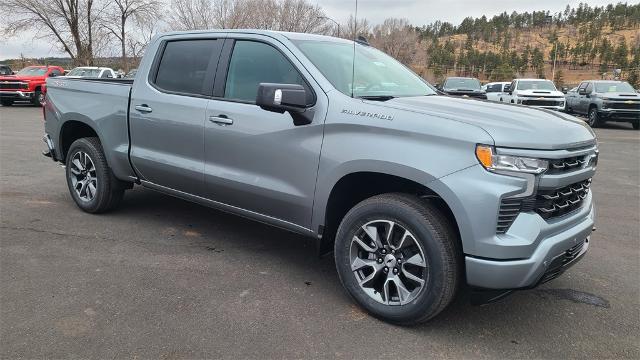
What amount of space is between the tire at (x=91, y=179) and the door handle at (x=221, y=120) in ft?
5.81

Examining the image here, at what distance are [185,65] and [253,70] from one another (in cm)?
87

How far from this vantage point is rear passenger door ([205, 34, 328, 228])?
360 cm

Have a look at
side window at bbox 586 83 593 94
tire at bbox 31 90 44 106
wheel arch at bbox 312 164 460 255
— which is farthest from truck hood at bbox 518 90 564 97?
tire at bbox 31 90 44 106

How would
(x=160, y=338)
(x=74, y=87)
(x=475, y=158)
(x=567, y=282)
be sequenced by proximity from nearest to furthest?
(x=475, y=158) < (x=160, y=338) < (x=567, y=282) < (x=74, y=87)

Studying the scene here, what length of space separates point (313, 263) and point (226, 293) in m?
0.93

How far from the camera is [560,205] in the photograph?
309 centimetres

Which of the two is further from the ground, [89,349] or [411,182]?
[411,182]

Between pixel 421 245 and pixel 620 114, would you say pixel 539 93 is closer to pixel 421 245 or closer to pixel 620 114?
pixel 620 114

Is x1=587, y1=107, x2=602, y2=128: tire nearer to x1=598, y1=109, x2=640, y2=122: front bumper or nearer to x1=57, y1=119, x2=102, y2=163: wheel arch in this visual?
x1=598, y1=109, x2=640, y2=122: front bumper

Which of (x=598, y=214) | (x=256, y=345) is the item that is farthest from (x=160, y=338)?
(x=598, y=214)

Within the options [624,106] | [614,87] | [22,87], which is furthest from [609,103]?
[22,87]

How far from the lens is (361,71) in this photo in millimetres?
4031

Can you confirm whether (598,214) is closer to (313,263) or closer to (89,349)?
(313,263)

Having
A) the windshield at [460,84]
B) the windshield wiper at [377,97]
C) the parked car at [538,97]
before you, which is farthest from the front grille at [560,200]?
the windshield at [460,84]
